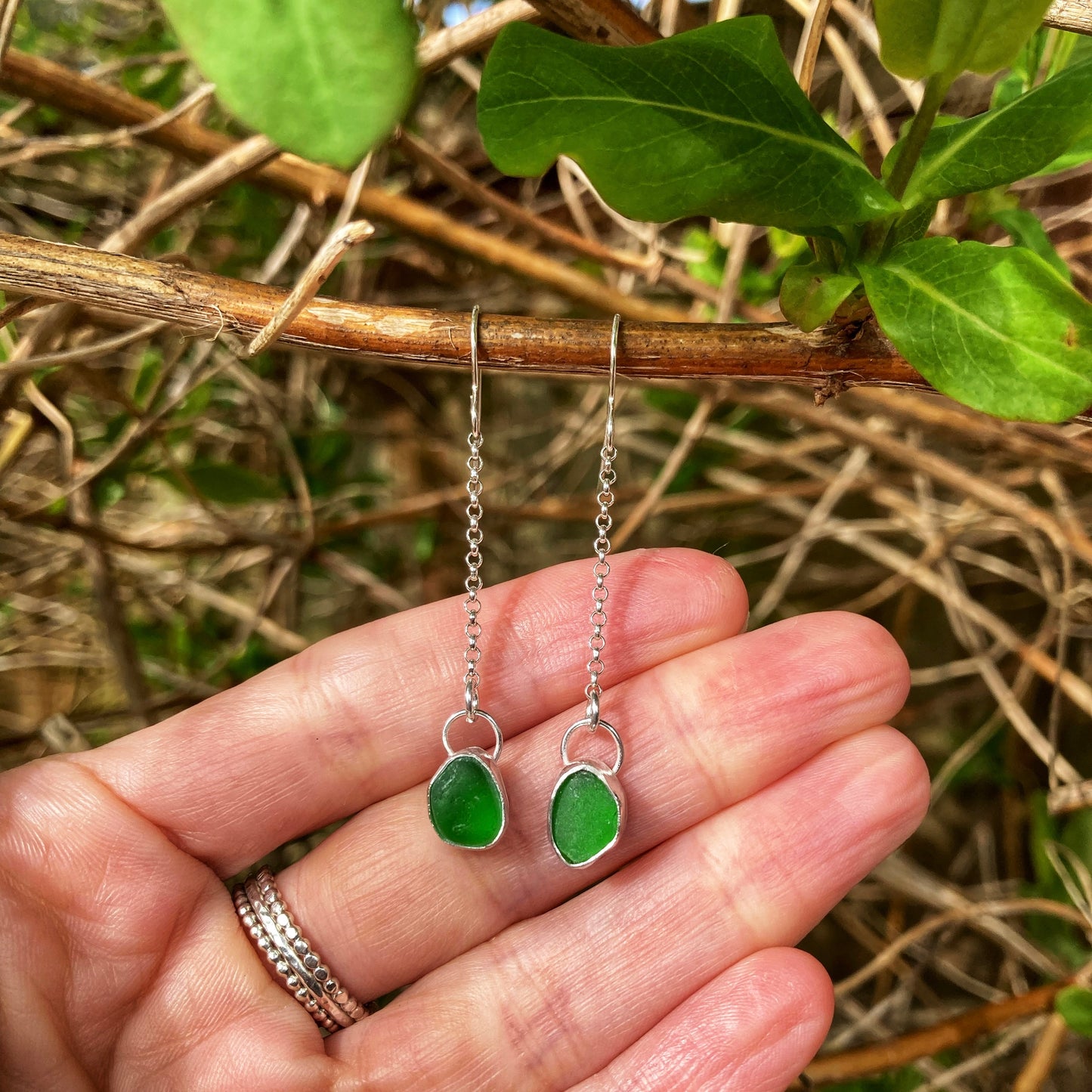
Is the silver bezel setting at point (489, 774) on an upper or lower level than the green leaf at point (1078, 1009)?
upper

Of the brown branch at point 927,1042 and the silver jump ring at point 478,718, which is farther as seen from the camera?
the brown branch at point 927,1042

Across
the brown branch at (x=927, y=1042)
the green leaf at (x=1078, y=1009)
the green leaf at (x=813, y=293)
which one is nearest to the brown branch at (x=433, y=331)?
the green leaf at (x=813, y=293)

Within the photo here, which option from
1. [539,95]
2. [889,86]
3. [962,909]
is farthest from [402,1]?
[889,86]

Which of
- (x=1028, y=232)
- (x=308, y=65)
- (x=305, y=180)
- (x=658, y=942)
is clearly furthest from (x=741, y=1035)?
(x=305, y=180)

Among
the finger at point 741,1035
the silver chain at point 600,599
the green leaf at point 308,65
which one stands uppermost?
the green leaf at point 308,65

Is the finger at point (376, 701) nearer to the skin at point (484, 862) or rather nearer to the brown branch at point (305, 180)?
the skin at point (484, 862)

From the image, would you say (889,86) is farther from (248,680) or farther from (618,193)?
(248,680)

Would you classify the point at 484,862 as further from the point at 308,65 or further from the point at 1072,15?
the point at 1072,15

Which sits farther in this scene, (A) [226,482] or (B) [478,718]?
(A) [226,482]
